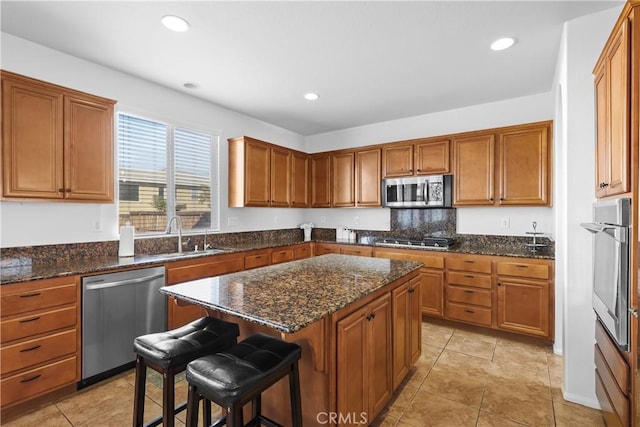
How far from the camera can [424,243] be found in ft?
12.8

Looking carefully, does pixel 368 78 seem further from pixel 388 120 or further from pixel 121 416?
pixel 121 416

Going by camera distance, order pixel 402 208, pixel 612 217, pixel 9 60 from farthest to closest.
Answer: pixel 402 208, pixel 9 60, pixel 612 217

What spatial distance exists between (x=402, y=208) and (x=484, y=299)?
5.37 feet

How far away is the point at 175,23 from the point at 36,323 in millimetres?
2296

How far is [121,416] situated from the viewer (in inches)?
79.4

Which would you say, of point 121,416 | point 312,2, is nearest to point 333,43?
point 312,2

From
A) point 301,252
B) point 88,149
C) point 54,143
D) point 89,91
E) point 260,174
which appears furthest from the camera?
point 301,252

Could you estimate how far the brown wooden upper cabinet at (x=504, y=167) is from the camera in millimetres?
3293

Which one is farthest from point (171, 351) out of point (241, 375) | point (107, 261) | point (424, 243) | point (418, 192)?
point (418, 192)

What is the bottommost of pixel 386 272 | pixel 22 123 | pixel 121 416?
pixel 121 416

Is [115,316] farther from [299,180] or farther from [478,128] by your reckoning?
[478,128]

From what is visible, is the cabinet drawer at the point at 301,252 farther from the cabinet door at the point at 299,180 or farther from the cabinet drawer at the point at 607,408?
the cabinet drawer at the point at 607,408

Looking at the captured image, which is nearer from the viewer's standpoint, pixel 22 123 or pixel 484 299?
pixel 22 123

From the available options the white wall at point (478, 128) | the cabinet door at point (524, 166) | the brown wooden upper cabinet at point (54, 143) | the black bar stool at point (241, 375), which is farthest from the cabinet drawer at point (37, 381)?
the cabinet door at point (524, 166)
